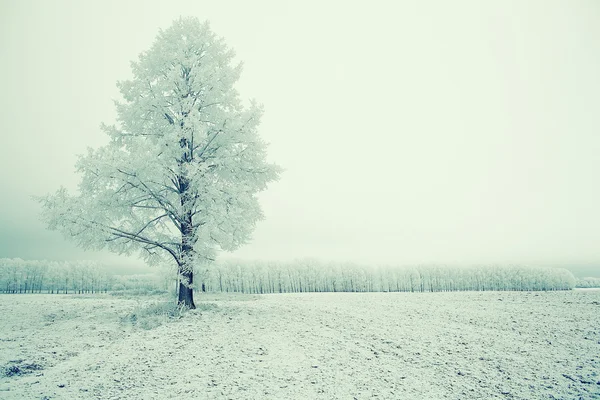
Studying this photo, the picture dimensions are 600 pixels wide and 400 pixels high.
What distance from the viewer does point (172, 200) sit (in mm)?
13172

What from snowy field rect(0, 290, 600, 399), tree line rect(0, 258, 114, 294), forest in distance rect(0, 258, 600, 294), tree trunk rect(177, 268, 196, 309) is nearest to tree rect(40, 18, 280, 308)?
tree trunk rect(177, 268, 196, 309)

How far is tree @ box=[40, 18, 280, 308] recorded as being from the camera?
11.7 metres

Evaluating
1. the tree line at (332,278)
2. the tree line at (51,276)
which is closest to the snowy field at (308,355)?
the tree line at (332,278)

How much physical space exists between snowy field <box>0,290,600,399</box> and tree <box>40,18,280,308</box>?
3.11 meters

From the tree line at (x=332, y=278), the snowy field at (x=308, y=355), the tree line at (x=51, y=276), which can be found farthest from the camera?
the tree line at (x=51, y=276)

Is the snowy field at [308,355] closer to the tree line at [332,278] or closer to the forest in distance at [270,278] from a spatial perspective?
the forest in distance at [270,278]

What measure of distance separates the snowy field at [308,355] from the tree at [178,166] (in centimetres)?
311

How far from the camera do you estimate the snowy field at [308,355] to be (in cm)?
607

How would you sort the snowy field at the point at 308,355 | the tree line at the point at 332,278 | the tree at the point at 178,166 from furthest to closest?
the tree line at the point at 332,278 → the tree at the point at 178,166 → the snowy field at the point at 308,355

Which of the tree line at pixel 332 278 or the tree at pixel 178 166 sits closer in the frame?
the tree at pixel 178 166

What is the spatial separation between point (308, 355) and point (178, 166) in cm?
946

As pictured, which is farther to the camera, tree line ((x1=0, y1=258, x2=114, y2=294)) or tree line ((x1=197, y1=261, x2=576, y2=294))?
tree line ((x1=0, y1=258, x2=114, y2=294))

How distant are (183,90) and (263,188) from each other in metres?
5.58

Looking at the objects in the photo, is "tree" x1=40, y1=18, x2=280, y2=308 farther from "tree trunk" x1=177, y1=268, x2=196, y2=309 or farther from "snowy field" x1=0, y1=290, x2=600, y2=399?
"snowy field" x1=0, y1=290, x2=600, y2=399
